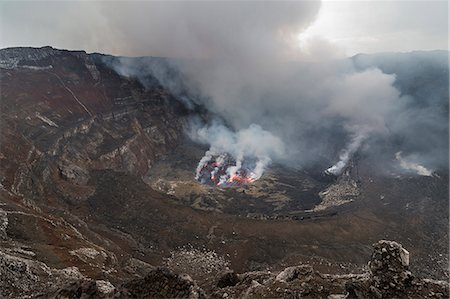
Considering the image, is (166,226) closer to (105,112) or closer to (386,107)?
(105,112)

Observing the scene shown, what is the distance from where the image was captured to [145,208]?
159 ft

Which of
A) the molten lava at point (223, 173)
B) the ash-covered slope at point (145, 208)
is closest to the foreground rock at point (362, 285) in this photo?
the ash-covered slope at point (145, 208)

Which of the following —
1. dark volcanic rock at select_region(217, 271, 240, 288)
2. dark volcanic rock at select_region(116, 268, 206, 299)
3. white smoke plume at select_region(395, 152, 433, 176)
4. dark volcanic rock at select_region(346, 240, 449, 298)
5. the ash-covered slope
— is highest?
white smoke plume at select_region(395, 152, 433, 176)

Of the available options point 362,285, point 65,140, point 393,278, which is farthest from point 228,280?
point 65,140

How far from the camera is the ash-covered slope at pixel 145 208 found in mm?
29642

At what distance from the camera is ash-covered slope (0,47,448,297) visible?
2964cm

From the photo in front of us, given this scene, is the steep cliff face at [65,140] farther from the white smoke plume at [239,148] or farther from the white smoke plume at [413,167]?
the white smoke plume at [413,167]

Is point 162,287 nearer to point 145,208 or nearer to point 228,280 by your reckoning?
point 228,280

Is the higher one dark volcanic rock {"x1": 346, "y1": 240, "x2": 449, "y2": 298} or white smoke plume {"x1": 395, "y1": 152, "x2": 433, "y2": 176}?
white smoke plume {"x1": 395, "y1": 152, "x2": 433, "y2": 176}

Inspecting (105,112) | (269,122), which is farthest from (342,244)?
(269,122)

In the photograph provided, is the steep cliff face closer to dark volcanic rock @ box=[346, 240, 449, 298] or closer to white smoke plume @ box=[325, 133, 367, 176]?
dark volcanic rock @ box=[346, 240, 449, 298]

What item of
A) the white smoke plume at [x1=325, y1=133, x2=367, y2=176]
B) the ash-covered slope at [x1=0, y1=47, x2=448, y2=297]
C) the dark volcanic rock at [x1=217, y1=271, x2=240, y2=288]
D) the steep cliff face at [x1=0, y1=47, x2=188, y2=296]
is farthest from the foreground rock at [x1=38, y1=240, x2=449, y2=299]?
the white smoke plume at [x1=325, y1=133, x2=367, y2=176]

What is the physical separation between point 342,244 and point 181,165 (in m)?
40.1

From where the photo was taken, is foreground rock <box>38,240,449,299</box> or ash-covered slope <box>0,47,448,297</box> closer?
foreground rock <box>38,240,449,299</box>
